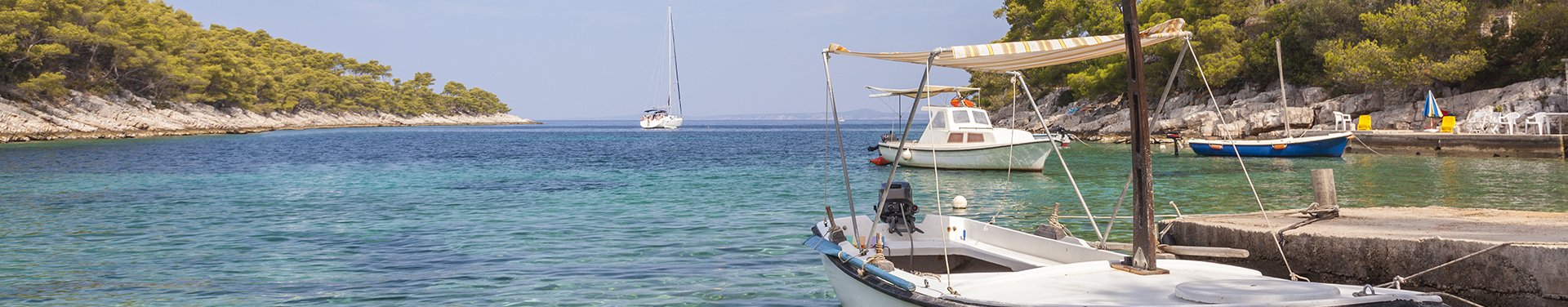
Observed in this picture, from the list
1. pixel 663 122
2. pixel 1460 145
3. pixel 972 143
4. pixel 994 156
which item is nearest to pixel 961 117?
pixel 972 143

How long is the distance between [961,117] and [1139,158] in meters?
20.2

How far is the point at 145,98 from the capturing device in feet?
219

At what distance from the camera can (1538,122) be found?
28047mm

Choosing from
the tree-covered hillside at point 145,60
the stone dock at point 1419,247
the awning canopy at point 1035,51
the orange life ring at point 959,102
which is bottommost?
the stone dock at point 1419,247

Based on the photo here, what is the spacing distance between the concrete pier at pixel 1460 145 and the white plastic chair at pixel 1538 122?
4.11ft

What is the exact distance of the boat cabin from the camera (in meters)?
25.9

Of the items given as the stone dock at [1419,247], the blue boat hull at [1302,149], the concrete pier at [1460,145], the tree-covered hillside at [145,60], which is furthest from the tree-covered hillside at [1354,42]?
the tree-covered hillside at [145,60]

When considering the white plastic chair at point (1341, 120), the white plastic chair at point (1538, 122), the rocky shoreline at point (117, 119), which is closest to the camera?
the white plastic chair at point (1538, 122)

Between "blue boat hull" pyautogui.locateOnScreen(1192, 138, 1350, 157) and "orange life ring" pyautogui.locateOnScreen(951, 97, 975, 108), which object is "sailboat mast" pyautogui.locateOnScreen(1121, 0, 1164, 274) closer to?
"orange life ring" pyautogui.locateOnScreen(951, 97, 975, 108)

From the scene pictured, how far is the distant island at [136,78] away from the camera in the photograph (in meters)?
52.4

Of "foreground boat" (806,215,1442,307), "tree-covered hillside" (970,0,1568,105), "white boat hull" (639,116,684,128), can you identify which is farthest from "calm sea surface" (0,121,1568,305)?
"white boat hull" (639,116,684,128)

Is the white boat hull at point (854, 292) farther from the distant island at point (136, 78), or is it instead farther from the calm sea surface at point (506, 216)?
the distant island at point (136, 78)

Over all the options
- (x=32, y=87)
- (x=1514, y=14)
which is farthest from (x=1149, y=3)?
(x=32, y=87)

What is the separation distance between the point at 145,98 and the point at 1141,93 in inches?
3106
